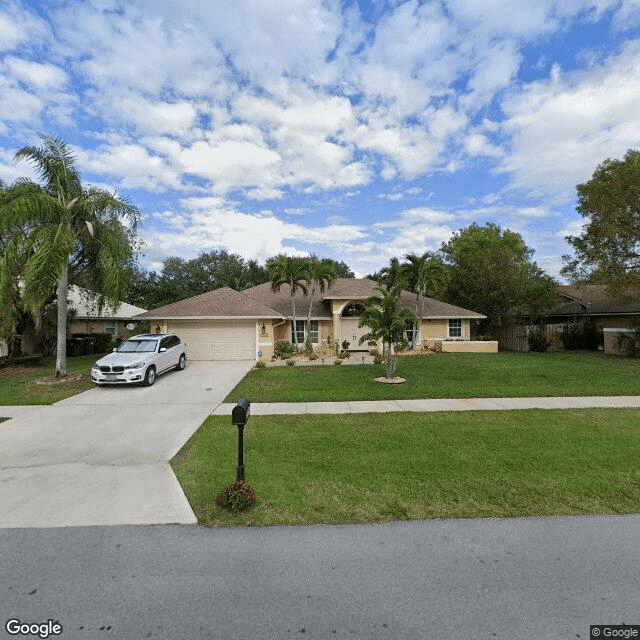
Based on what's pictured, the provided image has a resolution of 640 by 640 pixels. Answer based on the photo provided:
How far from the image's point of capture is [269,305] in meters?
22.8

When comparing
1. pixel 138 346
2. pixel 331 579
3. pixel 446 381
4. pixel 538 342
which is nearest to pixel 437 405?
pixel 446 381

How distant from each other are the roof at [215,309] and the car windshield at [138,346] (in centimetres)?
454

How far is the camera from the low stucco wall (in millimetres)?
20953

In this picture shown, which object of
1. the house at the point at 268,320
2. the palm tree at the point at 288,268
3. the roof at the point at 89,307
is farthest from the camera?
the house at the point at 268,320

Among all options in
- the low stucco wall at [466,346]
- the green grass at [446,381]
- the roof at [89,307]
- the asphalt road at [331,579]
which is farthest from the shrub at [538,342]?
the roof at [89,307]

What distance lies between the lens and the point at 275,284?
19.5 metres

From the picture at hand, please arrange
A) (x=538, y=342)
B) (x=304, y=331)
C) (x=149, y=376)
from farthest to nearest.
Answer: (x=538, y=342)
(x=304, y=331)
(x=149, y=376)

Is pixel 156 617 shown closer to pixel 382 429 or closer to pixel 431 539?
pixel 431 539

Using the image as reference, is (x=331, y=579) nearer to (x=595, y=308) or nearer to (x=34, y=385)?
(x=34, y=385)

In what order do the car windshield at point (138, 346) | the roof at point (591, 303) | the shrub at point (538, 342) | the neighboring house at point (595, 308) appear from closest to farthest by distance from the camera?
the car windshield at point (138, 346)
the shrub at point (538, 342)
the neighboring house at point (595, 308)
the roof at point (591, 303)

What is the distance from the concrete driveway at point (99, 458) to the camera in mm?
4340

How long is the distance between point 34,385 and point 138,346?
347 cm

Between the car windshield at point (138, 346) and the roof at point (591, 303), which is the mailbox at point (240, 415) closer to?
the car windshield at point (138, 346)

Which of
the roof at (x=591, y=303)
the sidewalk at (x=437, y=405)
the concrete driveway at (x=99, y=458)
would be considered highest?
the roof at (x=591, y=303)
